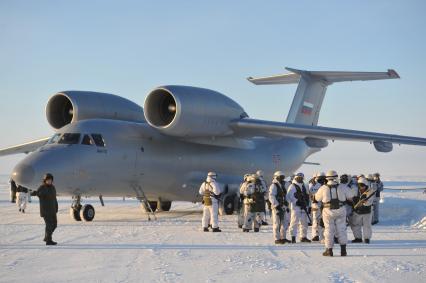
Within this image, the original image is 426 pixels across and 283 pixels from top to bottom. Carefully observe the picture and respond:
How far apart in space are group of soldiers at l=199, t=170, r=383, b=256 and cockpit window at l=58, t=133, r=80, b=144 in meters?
4.13

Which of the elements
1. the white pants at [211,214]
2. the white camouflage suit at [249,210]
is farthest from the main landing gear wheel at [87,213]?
the white camouflage suit at [249,210]

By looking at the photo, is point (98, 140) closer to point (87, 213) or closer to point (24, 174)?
point (87, 213)

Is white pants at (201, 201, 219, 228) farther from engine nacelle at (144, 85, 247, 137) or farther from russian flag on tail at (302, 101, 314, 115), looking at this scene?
russian flag on tail at (302, 101, 314, 115)

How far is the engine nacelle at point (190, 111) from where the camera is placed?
1573 centimetres

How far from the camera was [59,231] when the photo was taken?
12281 mm

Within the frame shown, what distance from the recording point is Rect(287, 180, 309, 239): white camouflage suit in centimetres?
1102

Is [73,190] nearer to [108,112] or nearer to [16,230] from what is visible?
[16,230]

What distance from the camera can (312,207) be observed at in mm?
11211

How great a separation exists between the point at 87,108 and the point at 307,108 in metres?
10.1

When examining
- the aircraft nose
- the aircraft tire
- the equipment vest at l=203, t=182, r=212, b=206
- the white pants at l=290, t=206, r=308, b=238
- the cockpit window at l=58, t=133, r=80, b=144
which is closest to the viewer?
the white pants at l=290, t=206, r=308, b=238

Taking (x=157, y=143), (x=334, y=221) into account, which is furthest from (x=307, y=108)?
(x=334, y=221)

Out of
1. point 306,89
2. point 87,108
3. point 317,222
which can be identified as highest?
point 306,89

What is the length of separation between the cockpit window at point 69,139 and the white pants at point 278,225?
6600 millimetres

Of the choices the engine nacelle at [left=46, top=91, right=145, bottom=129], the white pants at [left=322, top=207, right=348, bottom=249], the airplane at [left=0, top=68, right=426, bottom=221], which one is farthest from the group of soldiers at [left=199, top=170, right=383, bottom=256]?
the engine nacelle at [left=46, top=91, right=145, bottom=129]
